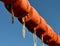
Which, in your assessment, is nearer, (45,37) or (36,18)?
(36,18)

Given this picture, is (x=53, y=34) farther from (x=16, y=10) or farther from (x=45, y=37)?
(x=16, y=10)

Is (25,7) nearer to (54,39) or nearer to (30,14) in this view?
(30,14)

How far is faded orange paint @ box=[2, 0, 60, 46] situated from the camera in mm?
6199

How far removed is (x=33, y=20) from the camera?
7.06m

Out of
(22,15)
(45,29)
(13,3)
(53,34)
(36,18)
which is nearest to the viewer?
(13,3)

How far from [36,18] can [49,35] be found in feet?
4.34

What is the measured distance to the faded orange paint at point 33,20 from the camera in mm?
6199

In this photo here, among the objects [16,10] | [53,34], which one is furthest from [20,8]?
[53,34]

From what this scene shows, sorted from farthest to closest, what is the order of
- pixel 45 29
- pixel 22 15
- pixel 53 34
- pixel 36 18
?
1. pixel 53 34
2. pixel 45 29
3. pixel 36 18
4. pixel 22 15

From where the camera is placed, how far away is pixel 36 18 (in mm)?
7090

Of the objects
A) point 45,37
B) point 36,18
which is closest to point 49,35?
point 45,37

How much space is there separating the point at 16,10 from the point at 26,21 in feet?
2.42

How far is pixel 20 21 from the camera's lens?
7.03 metres

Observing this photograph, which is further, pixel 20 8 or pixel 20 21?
pixel 20 21
